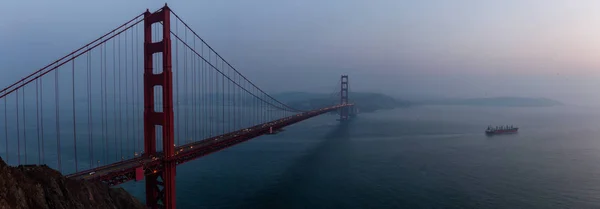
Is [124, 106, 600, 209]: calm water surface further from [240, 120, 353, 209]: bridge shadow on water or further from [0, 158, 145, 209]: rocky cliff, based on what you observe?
[0, 158, 145, 209]: rocky cliff

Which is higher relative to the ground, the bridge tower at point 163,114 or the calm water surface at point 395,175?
the bridge tower at point 163,114

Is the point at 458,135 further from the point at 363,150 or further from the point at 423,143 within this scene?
the point at 363,150

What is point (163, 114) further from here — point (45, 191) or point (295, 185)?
point (295, 185)

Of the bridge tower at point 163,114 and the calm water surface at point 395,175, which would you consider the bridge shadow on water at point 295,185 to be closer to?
the calm water surface at point 395,175

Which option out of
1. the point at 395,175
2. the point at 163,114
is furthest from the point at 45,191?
the point at 395,175

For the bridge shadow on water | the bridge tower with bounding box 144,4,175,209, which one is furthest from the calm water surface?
the bridge tower with bounding box 144,4,175,209

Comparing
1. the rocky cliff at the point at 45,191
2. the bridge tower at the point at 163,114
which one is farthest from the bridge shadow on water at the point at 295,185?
the rocky cliff at the point at 45,191

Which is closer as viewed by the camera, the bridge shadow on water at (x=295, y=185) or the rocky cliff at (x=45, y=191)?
Answer: the rocky cliff at (x=45, y=191)
